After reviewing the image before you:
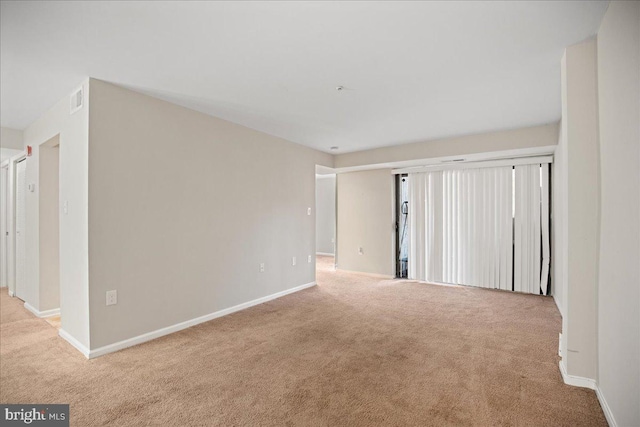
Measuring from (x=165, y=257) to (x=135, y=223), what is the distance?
0.48 m

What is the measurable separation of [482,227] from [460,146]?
1.42 m

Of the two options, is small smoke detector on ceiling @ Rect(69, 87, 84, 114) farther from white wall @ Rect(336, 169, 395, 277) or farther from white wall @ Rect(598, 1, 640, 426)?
white wall @ Rect(336, 169, 395, 277)

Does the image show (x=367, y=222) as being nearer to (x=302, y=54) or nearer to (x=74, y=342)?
(x=302, y=54)

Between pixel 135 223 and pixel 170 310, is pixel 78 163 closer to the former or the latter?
pixel 135 223

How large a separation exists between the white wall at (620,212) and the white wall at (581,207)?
12 centimetres

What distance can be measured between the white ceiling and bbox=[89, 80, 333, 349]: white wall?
0.33 meters

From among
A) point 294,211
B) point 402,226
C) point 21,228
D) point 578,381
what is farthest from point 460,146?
point 21,228

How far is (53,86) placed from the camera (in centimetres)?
292

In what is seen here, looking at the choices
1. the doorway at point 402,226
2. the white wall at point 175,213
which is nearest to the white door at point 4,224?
the white wall at point 175,213

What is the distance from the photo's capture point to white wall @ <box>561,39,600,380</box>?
2168 millimetres

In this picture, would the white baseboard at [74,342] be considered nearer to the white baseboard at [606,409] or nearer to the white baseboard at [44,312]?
the white baseboard at [44,312]

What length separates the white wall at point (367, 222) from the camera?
6160mm

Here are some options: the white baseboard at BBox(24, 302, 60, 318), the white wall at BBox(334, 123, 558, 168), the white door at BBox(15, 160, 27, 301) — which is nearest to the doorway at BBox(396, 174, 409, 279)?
the white wall at BBox(334, 123, 558, 168)

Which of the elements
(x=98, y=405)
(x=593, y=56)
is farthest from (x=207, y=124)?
(x=593, y=56)
